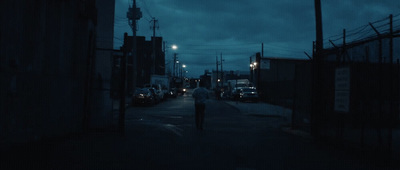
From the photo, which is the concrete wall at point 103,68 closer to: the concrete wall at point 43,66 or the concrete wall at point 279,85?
the concrete wall at point 43,66

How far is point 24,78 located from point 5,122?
46.2 inches

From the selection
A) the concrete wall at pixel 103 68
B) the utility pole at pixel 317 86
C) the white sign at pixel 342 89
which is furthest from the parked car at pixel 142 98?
the white sign at pixel 342 89

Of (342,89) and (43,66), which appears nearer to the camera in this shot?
(43,66)

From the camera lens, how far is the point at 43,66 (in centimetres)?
919

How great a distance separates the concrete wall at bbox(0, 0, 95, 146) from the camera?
299 inches

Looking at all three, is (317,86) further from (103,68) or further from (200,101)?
(103,68)

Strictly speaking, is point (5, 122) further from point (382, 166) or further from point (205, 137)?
point (382, 166)

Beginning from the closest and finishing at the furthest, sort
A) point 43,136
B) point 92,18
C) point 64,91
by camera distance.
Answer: point 43,136
point 64,91
point 92,18

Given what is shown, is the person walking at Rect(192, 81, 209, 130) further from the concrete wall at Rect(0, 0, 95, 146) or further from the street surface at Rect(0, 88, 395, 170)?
the concrete wall at Rect(0, 0, 95, 146)

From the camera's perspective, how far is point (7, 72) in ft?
24.8

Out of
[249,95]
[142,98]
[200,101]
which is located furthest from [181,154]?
[249,95]

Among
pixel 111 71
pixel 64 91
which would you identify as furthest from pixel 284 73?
pixel 64 91

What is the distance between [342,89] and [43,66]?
743cm

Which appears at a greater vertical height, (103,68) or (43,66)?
(103,68)
